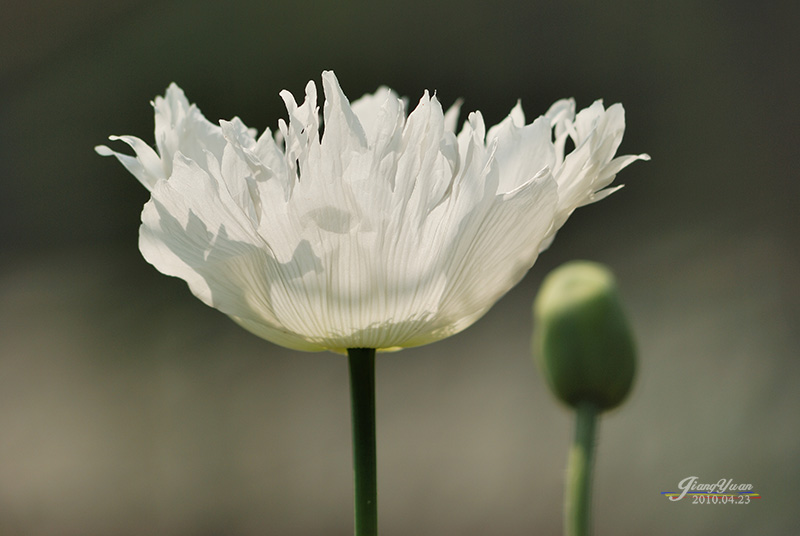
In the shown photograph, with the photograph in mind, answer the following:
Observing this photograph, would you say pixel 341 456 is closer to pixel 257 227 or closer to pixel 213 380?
pixel 213 380

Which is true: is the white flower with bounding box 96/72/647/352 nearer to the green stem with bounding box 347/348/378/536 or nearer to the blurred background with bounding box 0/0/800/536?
the green stem with bounding box 347/348/378/536

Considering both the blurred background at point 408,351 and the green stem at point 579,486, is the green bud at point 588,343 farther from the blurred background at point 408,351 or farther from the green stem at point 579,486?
the blurred background at point 408,351

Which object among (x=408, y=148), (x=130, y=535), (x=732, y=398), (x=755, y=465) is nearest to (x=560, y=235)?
(x=732, y=398)

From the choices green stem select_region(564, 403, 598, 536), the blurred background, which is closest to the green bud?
green stem select_region(564, 403, 598, 536)

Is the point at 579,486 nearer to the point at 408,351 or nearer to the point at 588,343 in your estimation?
the point at 588,343

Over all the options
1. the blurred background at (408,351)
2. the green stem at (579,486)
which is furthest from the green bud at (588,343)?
the blurred background at (408,351)

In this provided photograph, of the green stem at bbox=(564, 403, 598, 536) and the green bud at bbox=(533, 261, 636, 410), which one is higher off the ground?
the green bud at bbox=(533, 261, 636, 410)
